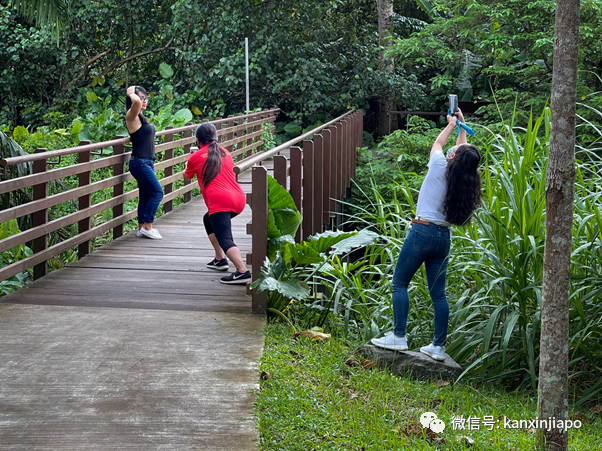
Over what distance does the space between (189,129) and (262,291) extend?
712cm

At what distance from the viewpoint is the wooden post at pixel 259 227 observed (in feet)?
18.6

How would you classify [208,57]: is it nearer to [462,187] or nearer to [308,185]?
[308,185]

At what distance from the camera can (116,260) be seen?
755 cm

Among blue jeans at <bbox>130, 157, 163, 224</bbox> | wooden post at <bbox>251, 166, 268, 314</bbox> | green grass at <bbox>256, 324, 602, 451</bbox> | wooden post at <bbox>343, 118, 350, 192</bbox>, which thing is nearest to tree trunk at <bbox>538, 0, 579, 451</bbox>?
green grass at <bbox>256, 324, 602, 451</bbox>

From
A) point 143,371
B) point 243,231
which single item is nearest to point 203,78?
point 243,231

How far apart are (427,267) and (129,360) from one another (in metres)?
2.11

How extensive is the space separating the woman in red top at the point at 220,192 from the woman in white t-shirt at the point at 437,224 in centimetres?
184

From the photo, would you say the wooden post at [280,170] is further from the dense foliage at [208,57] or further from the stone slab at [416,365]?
the dense foliage at [208,57]

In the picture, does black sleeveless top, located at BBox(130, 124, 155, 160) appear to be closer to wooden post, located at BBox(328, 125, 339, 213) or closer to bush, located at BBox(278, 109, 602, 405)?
wooden post, located at BBox(328, 125, 339, 213)

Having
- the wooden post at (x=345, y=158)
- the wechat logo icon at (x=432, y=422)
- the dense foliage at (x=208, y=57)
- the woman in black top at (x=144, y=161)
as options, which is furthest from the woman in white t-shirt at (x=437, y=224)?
the dense foliage at (x=208, y=57)

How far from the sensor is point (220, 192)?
654cm

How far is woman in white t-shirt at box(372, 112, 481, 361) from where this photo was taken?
4781 mm

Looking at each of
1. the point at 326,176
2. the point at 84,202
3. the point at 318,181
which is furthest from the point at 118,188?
the point at 326,176

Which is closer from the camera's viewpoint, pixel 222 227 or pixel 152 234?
pixel 222 227
